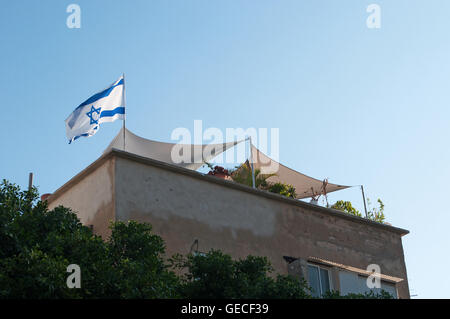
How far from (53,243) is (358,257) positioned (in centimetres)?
962

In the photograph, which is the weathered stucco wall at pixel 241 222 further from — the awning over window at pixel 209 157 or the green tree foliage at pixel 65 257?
the awning over window at pixel 209 157

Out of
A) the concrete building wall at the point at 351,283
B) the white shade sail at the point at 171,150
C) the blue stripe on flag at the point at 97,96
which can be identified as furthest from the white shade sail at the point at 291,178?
the blue stripe on flag at the point at 97,96

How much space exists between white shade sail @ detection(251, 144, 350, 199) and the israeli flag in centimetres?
546

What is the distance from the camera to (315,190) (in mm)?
23906

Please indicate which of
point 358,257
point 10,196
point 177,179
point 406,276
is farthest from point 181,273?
point 406,276

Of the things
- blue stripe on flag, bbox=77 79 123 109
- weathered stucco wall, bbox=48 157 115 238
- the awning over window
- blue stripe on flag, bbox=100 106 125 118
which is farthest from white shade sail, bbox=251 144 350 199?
weathered stucco wall, bbox=48 157 115 238

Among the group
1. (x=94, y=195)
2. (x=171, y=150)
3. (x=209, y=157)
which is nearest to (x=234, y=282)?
(x=94, y=195)

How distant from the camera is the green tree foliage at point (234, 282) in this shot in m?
11.2

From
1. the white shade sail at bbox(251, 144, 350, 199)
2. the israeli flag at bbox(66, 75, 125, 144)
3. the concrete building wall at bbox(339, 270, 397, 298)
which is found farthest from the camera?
the white shade sail at bbox(251, 144, 350, 199)

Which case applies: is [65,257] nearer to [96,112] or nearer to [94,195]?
[94,195]

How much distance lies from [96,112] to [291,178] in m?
7.63

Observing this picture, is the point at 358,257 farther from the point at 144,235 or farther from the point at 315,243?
the point at 144,235

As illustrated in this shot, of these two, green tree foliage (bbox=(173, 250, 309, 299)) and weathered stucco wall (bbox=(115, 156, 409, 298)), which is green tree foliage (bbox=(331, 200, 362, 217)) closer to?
weathered stucco wall (bbox=(115, 156, 409, 298))

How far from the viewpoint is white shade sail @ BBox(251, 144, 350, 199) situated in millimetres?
22797
